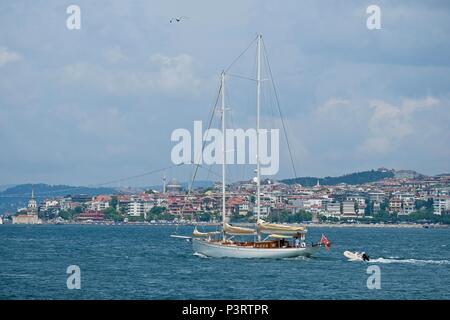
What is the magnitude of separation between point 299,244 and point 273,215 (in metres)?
136

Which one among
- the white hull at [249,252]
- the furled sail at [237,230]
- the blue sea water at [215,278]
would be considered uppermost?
the furled sail at [237,230]

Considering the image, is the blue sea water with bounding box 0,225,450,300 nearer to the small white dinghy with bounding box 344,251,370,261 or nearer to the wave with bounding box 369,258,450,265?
the wave with bounding box 369,258,450,265

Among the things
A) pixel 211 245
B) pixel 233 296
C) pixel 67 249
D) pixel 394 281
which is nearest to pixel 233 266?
pixel 211 245

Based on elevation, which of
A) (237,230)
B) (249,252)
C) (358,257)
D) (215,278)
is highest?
(237,230)

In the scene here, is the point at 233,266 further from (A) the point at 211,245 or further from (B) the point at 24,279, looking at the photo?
(B) the point at 24,279

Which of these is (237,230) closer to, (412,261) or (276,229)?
(276,229)

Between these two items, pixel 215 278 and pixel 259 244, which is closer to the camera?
pixel 215 278

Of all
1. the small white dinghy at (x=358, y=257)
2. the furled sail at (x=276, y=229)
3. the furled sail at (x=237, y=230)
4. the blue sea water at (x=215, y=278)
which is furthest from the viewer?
the furled sail at (x=237, y=230)

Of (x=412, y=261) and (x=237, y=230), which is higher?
(x=237, y=230)

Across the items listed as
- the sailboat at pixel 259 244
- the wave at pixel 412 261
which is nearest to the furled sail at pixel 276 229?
the sailboat at pixel 259 244

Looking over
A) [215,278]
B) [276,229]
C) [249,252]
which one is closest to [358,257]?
[276,229]

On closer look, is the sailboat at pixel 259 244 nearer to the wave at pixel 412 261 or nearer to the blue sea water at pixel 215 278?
the blue sea water at pixel 215 278
